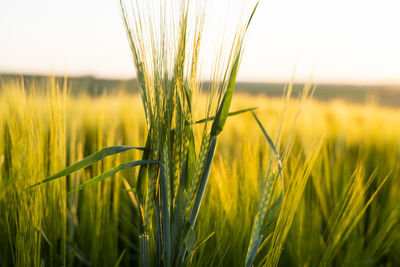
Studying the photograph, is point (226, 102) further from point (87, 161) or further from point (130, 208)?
point (130, 208)

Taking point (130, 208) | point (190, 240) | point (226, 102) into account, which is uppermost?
point (226, 102)

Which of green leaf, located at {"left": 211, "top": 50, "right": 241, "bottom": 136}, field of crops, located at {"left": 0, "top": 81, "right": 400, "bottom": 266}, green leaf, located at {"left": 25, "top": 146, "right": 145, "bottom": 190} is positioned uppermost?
green leaf, located at {"left": 211, "top": 50, "right": 241, "bottom": 136}

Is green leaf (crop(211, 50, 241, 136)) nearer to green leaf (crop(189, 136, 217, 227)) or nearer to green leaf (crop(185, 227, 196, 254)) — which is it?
green leaf (crop(189, 136, 217, 227))

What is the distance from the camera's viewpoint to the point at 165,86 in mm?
421

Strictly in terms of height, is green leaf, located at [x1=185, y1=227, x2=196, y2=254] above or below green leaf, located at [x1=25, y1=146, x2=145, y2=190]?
below

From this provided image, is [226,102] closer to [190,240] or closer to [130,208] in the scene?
[190,240]

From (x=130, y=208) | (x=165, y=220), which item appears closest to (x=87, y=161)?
(x=165, y=220)

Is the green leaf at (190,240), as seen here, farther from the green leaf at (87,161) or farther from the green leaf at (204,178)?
the green leaf at (87,161)

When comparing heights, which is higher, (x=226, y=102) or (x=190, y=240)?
(x=226, y=102)

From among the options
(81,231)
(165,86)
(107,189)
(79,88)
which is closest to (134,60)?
(165,86)

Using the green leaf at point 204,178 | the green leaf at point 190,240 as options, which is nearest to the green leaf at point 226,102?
the green leaf at point 204,178

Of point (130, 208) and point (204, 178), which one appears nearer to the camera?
point (204, 178)

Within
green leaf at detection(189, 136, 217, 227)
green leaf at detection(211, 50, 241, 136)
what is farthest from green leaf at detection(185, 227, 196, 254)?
green leaf at detection(211, 50, 241, 136)

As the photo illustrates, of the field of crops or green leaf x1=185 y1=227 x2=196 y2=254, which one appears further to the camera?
the field of crops
